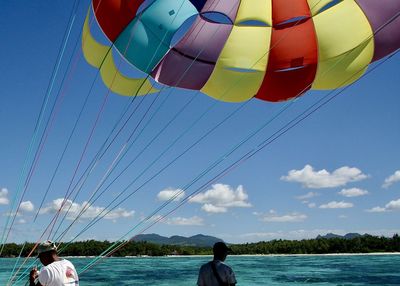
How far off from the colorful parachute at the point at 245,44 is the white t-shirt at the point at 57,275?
374cm

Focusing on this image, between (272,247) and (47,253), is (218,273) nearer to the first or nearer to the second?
(47,253)

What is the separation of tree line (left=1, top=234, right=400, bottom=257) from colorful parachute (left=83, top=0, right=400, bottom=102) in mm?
56662

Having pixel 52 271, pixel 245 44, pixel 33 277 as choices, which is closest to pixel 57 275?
pixel 52 271

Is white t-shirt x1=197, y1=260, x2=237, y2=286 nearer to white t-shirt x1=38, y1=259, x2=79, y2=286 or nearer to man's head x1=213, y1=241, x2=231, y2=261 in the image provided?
man's head x1=213, y1=241, x2=231, y2=261

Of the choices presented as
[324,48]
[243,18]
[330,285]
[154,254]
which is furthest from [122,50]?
[154,254]

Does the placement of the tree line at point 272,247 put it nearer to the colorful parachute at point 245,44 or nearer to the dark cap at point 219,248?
the colorful parachute at point 245,44

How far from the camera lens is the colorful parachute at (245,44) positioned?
6.30 m

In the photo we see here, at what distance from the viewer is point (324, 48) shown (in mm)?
6617

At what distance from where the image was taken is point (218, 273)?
136 inches

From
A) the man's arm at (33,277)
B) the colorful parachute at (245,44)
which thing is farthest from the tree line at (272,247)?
the man's arm at (33,277)

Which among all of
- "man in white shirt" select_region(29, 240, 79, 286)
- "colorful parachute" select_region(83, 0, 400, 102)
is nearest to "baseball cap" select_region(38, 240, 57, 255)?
"man in white shirt" select_region(29, 240, 79, 286)

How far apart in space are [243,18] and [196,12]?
70cm

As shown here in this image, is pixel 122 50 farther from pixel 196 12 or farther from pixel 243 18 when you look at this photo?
pixel 243 18

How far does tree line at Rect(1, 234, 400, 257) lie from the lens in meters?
66.2
